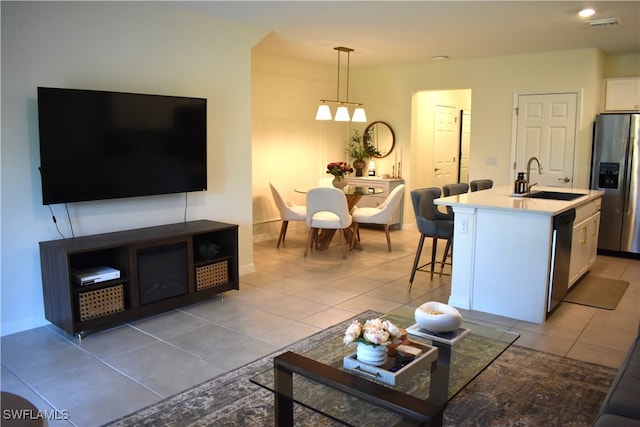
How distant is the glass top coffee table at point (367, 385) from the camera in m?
1.96

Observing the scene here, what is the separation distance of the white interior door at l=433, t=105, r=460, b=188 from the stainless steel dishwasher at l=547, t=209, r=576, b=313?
14.2ft

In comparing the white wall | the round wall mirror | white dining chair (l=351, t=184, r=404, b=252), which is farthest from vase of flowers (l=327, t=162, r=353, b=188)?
the round wall mirror

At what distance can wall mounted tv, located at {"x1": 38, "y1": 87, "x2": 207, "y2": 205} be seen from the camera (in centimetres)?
354

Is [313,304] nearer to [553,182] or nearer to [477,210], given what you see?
[477,210]

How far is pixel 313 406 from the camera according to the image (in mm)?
2066

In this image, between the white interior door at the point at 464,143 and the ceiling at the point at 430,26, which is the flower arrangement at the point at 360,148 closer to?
the ceiling at the point at 430,26

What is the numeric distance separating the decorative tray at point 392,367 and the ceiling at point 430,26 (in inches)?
121

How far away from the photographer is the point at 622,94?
6.37 metres

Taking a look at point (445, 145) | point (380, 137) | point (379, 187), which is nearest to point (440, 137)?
point (445, 145)

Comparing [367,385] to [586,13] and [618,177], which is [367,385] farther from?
[618,177]

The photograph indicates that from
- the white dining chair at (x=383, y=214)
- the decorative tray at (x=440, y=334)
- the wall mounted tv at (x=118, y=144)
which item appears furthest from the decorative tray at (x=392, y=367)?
the white dining chair at (x=383, y=214)

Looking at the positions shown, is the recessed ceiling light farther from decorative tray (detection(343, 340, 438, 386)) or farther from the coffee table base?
the coffee table base

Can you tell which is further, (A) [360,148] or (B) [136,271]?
(A) [360,148]

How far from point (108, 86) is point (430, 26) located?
3116 mm
